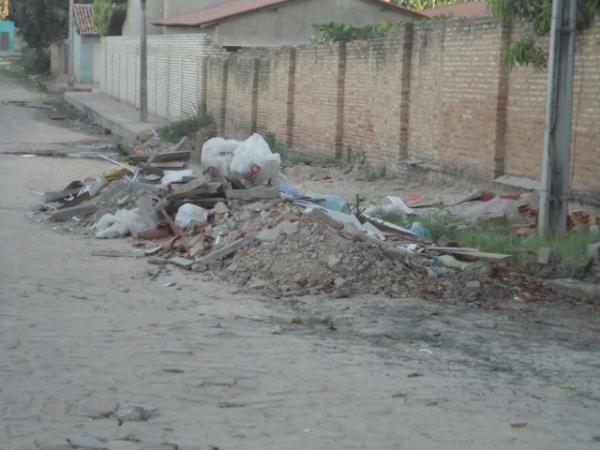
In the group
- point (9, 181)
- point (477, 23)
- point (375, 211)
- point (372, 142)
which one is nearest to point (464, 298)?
point (375, 211)

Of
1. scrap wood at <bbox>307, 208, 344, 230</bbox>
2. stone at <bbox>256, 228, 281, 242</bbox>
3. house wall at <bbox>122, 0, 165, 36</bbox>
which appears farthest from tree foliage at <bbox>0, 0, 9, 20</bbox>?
scrap wood at <bbox>307, 208, 344, 230</bbox>

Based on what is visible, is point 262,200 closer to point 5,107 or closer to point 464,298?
point 464,298

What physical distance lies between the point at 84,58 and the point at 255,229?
55494mm

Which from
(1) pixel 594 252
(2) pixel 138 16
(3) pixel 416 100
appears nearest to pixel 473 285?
(1) pixel 594 252

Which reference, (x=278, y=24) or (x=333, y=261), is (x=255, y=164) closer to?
(x=333, y=261)

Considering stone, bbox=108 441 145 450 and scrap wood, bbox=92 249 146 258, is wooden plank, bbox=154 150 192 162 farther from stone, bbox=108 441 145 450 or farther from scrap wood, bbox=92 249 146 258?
stone, bbox=108 441 145 450

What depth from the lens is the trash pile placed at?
34.0 feet

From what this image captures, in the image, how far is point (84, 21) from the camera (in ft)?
207

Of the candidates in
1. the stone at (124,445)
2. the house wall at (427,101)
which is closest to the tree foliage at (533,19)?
the house wall at (427,101)

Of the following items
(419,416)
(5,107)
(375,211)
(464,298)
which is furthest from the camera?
(5,107)

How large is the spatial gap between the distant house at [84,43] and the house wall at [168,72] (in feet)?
49.7

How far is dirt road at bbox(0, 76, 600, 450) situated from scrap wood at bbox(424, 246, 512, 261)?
1089mm

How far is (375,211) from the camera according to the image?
14000 millimetres

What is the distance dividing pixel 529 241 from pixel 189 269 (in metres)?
3.73
